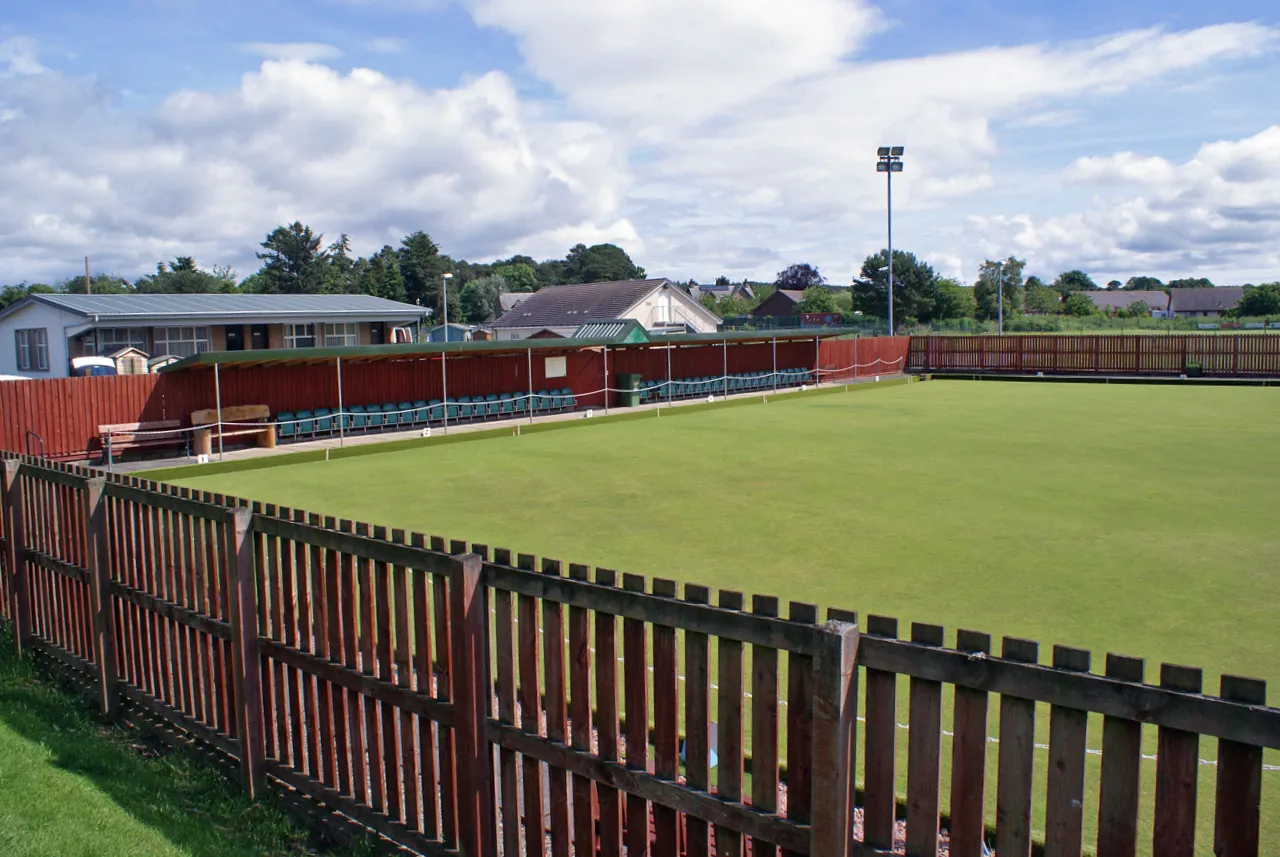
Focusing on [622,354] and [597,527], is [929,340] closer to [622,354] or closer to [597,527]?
[622,354]

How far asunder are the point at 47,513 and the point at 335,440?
1642 centimetres

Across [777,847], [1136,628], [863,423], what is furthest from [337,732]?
[863,423]

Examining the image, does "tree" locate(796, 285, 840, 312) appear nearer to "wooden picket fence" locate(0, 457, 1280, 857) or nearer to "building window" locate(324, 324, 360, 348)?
"building window" locate(324, 324, 360, 348)

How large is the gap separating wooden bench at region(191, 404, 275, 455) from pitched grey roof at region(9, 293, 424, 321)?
1159cm

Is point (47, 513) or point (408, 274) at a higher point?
point (408, 274)

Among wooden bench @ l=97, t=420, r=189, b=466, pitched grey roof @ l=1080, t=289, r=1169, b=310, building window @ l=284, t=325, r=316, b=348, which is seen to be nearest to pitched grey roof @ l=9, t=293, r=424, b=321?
building window @ l=284, t=325, r=316, b=348

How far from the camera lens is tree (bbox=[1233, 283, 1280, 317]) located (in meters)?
87.6

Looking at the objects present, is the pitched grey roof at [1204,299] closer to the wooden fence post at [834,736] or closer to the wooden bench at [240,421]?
the wooden bench at [240,421]

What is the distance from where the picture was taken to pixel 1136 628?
803 centimetres

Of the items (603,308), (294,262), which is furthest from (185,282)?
(603,308)

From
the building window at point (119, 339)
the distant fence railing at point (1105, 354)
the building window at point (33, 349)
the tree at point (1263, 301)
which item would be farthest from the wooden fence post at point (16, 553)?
the tree at point (1263, 301)

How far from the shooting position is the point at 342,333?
135 ft

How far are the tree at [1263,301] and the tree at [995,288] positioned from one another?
20031mm

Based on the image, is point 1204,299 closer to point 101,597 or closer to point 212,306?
point 212,306
